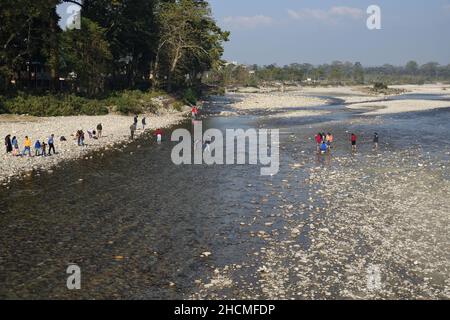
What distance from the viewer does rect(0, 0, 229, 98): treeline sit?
58469 mm

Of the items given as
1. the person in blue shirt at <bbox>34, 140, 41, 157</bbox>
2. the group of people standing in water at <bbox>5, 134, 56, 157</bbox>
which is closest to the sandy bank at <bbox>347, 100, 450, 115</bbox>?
the group of people standing in water at <bbox>5, 134, 56, 157</bbox>

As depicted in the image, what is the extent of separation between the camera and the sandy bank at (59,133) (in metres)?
31.9

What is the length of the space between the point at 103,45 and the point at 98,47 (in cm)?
79

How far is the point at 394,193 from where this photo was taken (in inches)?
996

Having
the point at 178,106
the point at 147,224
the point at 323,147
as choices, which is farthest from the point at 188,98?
the point at 147,224

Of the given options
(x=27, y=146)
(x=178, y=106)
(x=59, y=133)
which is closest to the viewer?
(x=27, y=146)

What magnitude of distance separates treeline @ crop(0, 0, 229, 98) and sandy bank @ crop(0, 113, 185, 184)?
1033 centimetres

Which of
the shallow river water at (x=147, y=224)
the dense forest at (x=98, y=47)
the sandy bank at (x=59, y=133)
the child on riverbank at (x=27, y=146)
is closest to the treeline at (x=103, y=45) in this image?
the dense forest at (x=98, y=47)

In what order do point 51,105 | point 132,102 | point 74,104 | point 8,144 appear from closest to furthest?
point 8,144 → point 51,105 → point 74,104 → point 132,102

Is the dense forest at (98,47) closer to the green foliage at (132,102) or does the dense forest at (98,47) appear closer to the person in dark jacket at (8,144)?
the green foliage at (132,102)

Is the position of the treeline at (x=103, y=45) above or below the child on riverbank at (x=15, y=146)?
above

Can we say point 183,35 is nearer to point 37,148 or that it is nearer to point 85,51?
point 85,51

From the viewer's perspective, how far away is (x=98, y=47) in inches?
2525
